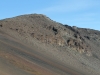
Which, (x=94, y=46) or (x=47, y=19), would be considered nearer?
(x=47, y=19)

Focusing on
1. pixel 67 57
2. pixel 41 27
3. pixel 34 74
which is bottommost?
pixel 34 74

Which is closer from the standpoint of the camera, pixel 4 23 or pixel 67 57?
pixel 4 23

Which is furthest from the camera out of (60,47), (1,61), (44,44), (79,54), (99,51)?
(99,51)

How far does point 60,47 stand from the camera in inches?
2712

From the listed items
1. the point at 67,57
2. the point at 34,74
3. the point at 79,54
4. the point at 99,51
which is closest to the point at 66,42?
the point at 79,54

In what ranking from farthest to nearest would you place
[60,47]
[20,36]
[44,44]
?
[60,47]
[44,44]
[20,36]

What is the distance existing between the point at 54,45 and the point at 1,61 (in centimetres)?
3826

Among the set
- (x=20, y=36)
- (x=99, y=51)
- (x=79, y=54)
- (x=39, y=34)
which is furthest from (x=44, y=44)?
(x=99, y=51)

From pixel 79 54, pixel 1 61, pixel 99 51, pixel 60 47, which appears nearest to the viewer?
pixel 1 61

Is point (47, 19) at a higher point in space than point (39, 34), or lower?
higher

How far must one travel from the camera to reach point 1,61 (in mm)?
29609

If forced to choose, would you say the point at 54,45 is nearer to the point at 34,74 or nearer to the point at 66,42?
the point at 66,42

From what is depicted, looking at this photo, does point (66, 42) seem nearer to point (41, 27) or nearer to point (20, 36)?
point (41, 27)

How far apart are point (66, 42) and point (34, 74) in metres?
42.8
